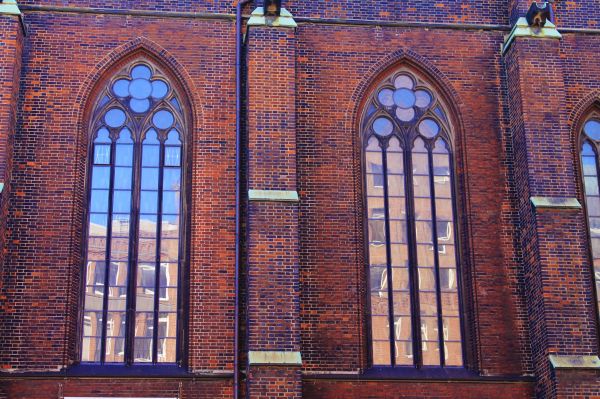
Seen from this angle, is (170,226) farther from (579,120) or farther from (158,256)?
(579,120)

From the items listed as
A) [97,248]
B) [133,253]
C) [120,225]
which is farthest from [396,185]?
[97,248]

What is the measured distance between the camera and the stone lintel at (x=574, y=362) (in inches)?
605

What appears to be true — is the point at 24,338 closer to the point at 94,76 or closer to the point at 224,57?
the point at 94,76

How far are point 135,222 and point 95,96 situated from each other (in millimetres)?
2404

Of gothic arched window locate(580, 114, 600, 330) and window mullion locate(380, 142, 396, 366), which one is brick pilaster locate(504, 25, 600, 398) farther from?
window mullion locate(380, 142, 396, 366)

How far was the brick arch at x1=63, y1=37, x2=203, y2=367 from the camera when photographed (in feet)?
53.3

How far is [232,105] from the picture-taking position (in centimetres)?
1733

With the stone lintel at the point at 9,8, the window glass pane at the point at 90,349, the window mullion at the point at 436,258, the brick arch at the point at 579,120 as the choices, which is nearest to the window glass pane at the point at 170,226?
the window glass pane at the point at 90,349

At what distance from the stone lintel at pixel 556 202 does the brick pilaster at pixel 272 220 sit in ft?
13.0

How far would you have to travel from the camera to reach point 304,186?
16.9 meters

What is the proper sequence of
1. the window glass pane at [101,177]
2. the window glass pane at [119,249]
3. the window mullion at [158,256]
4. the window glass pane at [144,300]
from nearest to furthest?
the window mullion at [158,256] → the window glass pane at [144,300] → the window glass pane at [119,249] → the window glass pane at [101,177]

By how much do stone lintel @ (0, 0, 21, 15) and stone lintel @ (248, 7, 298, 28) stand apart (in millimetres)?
3892

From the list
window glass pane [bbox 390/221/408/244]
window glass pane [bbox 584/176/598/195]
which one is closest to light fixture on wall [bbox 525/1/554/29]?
window glass pane [bbox 584/176/598/195]

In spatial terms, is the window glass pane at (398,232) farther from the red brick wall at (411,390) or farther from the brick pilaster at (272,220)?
the red brick wall at (411,390)
